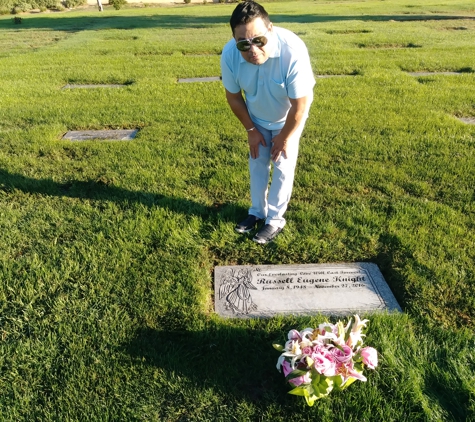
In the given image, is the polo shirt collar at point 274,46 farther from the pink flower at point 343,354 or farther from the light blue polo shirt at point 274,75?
the pink flower at point 343,354

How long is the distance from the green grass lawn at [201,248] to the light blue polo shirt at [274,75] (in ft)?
3.42

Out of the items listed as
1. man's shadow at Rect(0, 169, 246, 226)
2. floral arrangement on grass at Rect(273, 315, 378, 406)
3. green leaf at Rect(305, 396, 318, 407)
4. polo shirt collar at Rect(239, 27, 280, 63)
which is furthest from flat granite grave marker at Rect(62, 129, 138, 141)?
green leaf at Rect(305, 396, 318, 407)

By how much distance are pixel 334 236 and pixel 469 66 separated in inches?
280

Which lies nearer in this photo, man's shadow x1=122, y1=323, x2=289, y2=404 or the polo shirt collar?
man's shadow x1=122, y1=323, x2=289, y2=404

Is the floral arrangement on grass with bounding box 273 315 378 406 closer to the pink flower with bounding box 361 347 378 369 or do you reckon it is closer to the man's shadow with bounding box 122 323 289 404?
the pink flower with bounding box 361 347 378 369

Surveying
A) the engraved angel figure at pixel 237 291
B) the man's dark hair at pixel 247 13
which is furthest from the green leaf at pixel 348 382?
the man's dark hair at pixel 247 13

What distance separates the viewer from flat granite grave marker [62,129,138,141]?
199 inches

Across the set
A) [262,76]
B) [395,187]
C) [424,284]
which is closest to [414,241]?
[424,284]

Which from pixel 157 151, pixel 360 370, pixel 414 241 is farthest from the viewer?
pixel 157 151

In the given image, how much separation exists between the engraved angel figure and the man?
0.39 metres

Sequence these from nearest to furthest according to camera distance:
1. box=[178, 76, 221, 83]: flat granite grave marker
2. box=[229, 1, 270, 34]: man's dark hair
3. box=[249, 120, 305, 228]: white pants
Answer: box=[229, 1, 270, 34]: man's dark hair
box=[249, 120, 305, 228]: white pants
box=[178, 76, 221, 83]: flat granite grave marker

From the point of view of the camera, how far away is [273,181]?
3.02 meters

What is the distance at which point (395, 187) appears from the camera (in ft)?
12.4

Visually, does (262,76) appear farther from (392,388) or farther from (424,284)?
(392,388)
